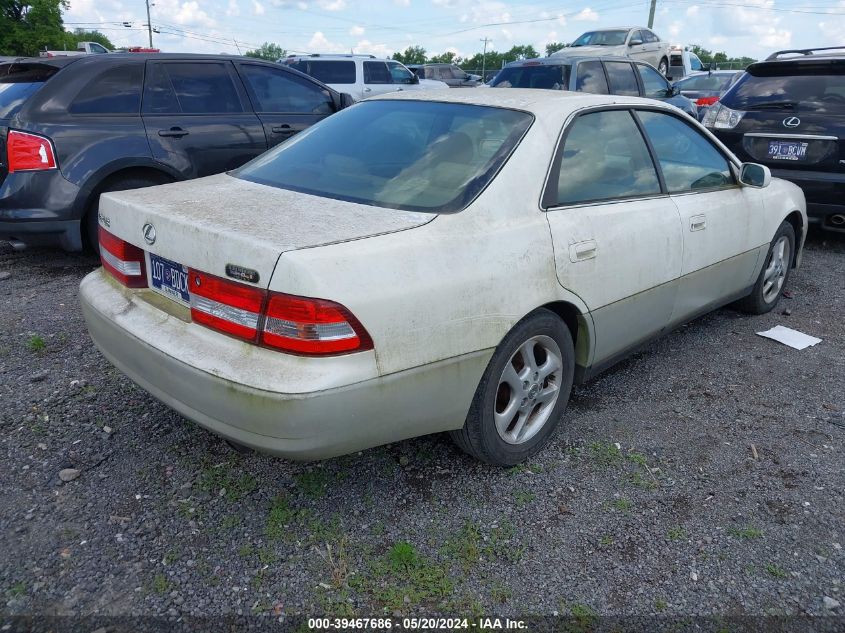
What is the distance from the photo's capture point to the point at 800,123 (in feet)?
20.2

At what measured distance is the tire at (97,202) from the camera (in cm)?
523

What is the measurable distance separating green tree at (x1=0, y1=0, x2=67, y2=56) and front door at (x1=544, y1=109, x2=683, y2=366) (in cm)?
4349

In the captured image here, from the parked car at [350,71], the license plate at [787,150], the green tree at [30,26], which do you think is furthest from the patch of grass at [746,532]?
the green tree at [30,26]

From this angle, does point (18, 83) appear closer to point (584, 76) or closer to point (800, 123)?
point (800, 123)

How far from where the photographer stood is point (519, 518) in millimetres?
2646

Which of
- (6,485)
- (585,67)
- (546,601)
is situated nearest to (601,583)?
(546,601)

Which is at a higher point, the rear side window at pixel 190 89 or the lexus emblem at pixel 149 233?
the rear side window at pixel 190 89

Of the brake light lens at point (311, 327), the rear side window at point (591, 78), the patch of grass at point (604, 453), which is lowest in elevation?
the patch of grass at point (604, 453)

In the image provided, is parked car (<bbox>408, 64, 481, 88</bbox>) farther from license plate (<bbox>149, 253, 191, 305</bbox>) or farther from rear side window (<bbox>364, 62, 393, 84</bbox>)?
license plate (<bbox>149, 253, 191, 305</bbox>)

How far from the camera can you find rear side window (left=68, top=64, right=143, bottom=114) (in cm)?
524

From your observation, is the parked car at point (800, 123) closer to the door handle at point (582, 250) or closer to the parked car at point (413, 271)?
the parked car at point (413, 271)

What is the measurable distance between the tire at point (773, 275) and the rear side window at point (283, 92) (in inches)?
173

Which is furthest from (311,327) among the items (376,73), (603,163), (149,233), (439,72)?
(439,72)

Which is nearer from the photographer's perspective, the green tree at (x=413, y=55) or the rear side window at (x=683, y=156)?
the rear side window at (x=683, y=156)
